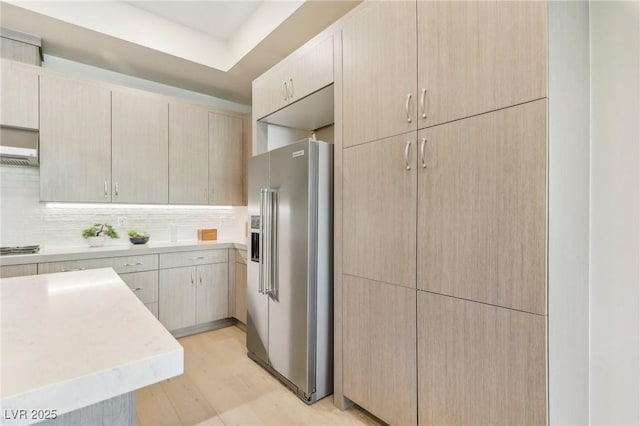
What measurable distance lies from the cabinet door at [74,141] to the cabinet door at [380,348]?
2680 mm

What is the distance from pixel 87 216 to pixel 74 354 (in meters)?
3.24

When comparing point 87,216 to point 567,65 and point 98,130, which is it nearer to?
point 98,130

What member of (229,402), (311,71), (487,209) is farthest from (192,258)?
(487,209)

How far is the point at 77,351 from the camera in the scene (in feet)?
2.39

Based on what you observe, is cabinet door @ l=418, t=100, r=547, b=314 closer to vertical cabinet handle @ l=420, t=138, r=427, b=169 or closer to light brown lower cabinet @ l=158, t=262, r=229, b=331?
vertical cabinet handle @ l=420, t=138, r=427, b=169

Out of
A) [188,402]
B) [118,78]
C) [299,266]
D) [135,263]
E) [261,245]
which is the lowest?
[188,402]

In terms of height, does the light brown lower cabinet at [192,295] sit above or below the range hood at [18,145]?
below

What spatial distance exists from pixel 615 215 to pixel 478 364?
87cm

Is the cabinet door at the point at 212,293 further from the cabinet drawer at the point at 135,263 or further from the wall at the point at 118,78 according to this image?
the wall at the point at 118,78

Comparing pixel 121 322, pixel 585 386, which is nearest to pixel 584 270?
pixel 585 386

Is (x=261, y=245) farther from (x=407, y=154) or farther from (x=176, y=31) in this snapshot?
(x=176, y=31)

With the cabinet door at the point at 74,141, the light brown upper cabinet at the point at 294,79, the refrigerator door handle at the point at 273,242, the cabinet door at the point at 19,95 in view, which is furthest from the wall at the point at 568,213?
the cabinet door at the point at 19,95

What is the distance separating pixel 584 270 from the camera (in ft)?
4.60

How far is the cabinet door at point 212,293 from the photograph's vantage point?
11.3ft
